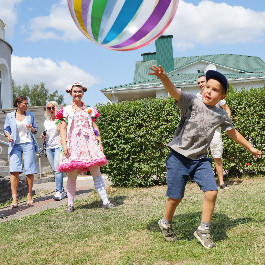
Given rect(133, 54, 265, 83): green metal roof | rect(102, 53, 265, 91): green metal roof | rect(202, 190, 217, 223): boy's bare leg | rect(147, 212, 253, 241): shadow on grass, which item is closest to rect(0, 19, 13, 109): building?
rect(102, 53, 265, 91): green metal roof

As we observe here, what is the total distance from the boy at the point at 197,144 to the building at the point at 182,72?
1698 centimetres

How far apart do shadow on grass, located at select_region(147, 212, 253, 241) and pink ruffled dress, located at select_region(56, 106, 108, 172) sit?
1.56 m

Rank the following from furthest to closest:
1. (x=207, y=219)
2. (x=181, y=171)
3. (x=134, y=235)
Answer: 1. (x=134, y=235)
2. (x=181, y=171)
3. (x=207, y=219)

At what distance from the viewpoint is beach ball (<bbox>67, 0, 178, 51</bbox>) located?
3.84 m

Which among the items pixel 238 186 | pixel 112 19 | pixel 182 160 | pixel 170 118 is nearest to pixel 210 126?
pixel 182 160

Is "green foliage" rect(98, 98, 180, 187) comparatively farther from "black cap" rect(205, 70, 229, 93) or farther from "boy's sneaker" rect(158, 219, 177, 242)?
"black cap" rect(205, 70, 229, 93)

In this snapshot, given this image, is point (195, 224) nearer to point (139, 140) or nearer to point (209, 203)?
point (209, 203)

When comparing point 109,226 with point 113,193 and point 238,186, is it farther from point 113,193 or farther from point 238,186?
point 238,186

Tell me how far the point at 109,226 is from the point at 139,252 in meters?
1.09

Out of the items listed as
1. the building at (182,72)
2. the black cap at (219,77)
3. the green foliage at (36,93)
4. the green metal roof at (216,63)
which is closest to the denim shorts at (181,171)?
the black cap at (219,77)

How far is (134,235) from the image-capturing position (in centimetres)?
386

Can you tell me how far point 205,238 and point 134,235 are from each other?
33.3 inches

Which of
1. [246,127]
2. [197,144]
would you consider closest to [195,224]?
[197,144]

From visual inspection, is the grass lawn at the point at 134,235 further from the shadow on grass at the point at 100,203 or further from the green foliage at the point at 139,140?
the green foliage at the point at 139,140
